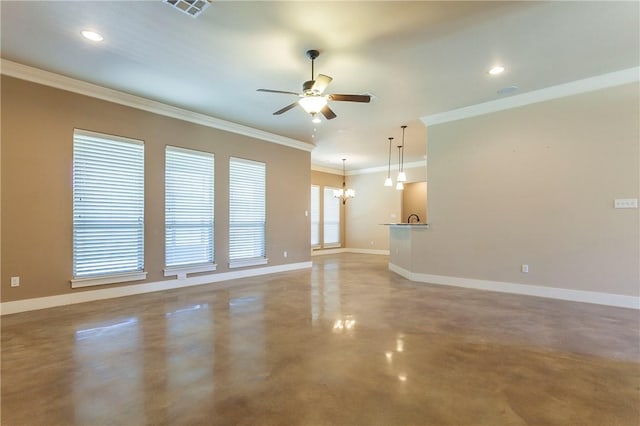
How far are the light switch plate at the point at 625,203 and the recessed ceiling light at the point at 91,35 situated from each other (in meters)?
6.75

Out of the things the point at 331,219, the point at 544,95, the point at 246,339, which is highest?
the point at 544,95

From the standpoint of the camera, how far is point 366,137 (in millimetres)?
7367

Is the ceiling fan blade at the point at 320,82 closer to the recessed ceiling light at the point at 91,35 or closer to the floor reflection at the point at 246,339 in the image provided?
the recessed ceiling light at the point at 91,35

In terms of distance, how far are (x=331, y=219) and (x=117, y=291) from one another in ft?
25.7

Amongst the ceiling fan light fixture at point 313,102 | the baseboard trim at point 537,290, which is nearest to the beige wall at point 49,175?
the ceiling fan light fixture at point 313,102

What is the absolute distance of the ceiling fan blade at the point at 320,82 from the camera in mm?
3229

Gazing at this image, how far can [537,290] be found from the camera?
4.90m

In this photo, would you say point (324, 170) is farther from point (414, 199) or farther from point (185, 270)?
point (185, 270)

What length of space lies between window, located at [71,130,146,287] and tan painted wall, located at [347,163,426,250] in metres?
7.82

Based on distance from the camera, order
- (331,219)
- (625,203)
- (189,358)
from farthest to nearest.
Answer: (331,219) → (625,203) → (189,358)

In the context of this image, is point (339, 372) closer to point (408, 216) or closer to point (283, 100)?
point (283, 100)

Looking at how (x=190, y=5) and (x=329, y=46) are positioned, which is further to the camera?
(x=329, y=46)

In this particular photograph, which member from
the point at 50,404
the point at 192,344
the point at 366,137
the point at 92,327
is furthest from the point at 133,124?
the point at 366,137

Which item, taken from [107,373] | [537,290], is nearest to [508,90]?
[537,290]
